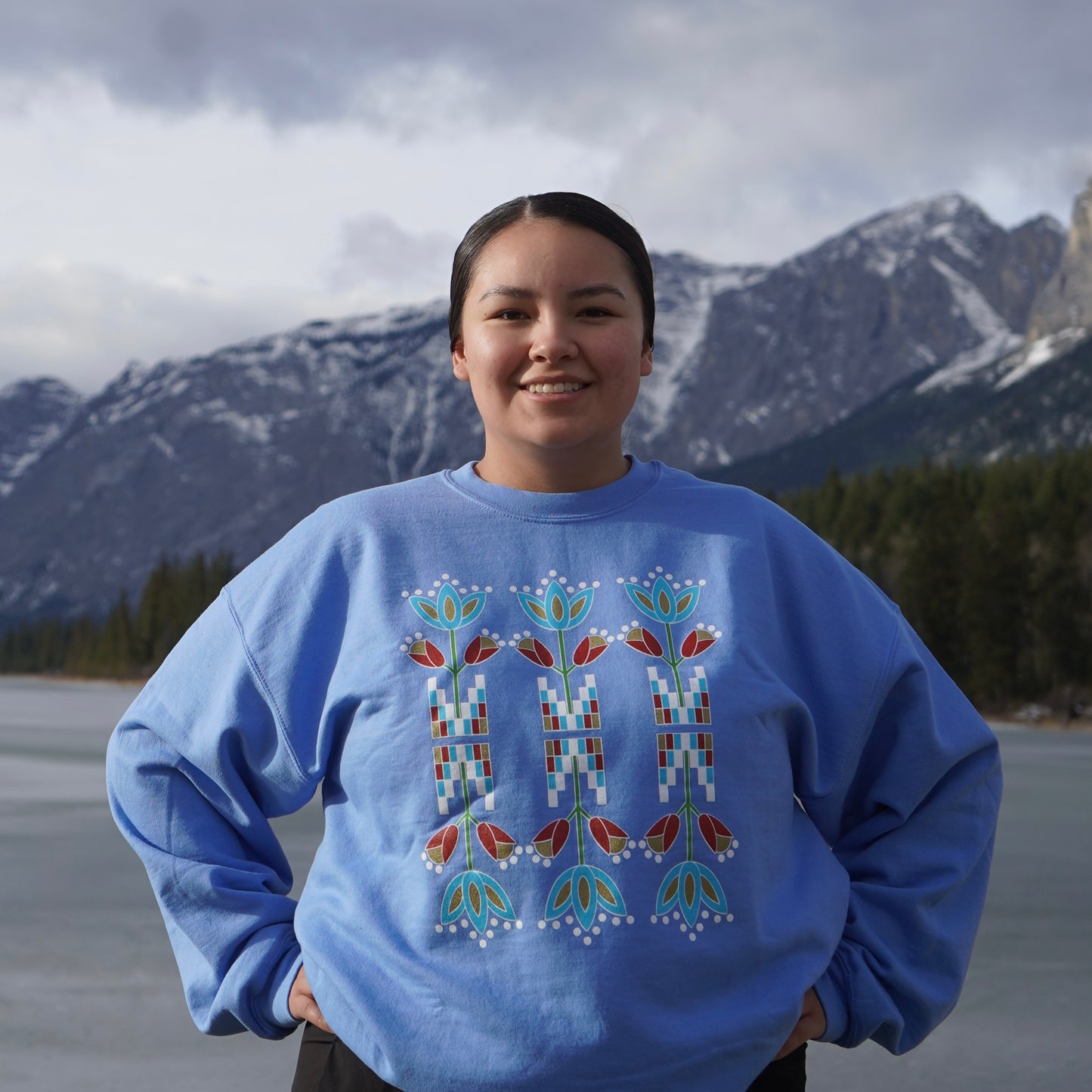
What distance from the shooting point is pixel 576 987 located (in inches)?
83.0

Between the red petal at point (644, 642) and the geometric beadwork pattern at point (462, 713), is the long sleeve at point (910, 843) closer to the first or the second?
the red petal at point (644, 642)

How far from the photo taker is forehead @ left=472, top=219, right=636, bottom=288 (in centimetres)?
239

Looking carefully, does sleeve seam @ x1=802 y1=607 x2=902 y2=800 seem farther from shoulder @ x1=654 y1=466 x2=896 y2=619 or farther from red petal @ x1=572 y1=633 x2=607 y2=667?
red petal @ x1=572 y1=633 x2=607 y2=667

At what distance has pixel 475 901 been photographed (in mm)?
2164

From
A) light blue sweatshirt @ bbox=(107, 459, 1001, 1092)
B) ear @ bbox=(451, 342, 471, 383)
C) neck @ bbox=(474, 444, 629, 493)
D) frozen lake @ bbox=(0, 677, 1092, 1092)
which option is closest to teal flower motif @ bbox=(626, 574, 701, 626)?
light blue sweatshirt @ bbox=(107, 459, 1001, 1092)

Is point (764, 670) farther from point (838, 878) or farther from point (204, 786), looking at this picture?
point (204, 786)

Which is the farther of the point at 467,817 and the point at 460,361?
the point at 460,361

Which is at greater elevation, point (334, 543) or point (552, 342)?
point (552, 342)

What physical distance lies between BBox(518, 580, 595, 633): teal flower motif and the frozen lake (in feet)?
18.1

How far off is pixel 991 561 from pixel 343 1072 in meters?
63.4

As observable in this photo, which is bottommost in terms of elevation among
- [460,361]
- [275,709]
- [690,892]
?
[690,892]

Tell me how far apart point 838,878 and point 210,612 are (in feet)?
4.21

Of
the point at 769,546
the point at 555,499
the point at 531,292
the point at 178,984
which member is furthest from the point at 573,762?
the point at 178,984

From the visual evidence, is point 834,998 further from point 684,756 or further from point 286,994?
point 286,994
